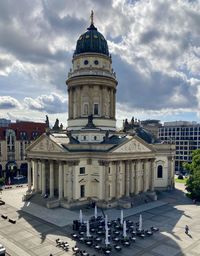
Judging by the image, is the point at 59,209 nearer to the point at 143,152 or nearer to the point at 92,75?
the point at 143,152

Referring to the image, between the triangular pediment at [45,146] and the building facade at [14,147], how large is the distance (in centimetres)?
3413

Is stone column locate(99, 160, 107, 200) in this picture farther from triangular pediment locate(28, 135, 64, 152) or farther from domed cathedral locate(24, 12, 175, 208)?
triangular pediment locate(28, 135, 64, 152)

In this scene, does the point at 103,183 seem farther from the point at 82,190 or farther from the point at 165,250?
the point at 165,250

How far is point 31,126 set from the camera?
352 ft

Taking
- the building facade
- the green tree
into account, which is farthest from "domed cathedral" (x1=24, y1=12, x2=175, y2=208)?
the building facade

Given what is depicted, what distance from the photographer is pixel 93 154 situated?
58.5 m

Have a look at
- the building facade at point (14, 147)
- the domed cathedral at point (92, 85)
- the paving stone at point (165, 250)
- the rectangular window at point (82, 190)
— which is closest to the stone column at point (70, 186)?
the rectangular window at point (82, 190)

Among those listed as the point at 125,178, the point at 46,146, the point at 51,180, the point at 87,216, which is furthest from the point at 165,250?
the point at 46,146

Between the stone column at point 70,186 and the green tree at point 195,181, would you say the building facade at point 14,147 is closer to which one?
the stone column at point 70,186

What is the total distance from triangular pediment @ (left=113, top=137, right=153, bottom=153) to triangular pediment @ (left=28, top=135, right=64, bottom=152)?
43.4ft

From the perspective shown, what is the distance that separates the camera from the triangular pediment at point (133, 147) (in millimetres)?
58028

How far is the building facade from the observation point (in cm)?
9438

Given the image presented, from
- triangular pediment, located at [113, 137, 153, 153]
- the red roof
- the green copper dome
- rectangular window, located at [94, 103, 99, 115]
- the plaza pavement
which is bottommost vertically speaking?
the plaza pavement

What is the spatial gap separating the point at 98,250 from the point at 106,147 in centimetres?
2634
